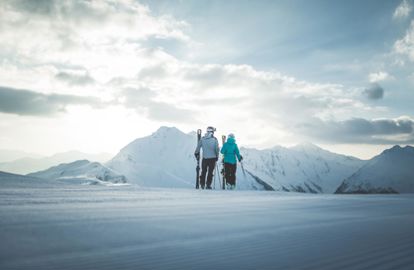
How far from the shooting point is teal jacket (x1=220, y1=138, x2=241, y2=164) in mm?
15254

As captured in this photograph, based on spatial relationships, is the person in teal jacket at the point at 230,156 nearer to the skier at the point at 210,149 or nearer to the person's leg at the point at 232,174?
the person's leg at the point at 232,174

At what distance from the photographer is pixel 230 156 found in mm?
15398

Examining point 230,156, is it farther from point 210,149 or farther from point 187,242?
point 187,242

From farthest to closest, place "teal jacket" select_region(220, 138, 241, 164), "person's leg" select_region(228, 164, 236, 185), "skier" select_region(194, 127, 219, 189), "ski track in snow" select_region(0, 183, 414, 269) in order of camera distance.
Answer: "person's leg" select_region(228, 164, 236, 185) < "teal jacket" select_region(220, 138, 241, 164) < "skier" select_region(194, 127, 219, 189) < "ski track in snow" select_region(0, 183, 414, 269)

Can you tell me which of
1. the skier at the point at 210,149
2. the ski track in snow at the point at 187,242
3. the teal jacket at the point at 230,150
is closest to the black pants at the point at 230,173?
the teal jacket at the point at 230,150

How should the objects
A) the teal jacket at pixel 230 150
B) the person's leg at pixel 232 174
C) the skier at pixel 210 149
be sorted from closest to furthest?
the skier at pixel 210 149, the teal jacket at pixel 230 150, the person's leg at pixel 232 174

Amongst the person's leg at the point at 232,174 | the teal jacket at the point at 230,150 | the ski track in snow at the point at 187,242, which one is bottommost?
the ski track in snow at the point at 187,242

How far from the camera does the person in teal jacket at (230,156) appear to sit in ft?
50.1

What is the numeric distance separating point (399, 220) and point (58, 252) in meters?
3.79

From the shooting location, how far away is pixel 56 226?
2.67 m

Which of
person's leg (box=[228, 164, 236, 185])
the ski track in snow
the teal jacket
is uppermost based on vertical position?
the teal jacket

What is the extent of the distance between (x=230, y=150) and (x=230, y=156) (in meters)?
0.28

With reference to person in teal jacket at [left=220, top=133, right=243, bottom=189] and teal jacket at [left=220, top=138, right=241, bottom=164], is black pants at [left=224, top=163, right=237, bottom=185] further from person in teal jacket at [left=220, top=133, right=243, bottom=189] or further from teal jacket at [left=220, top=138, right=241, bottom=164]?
teal jacket at [left=220, top=138, right=241, bottom=164]

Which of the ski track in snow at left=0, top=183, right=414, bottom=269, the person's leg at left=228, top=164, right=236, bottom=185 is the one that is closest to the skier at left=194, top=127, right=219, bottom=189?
the person's leg at left=228, top=164, right=236, bottom=185
